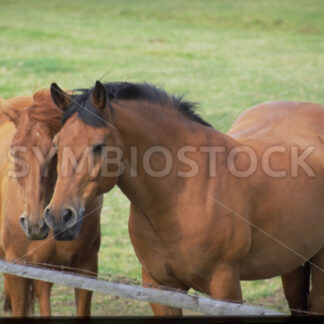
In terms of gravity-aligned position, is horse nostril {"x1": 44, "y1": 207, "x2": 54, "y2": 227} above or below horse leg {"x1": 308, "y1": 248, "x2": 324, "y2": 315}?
above

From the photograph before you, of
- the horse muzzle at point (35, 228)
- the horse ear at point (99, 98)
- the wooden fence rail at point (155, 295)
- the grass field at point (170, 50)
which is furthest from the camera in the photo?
the grass field at point (170, 50)

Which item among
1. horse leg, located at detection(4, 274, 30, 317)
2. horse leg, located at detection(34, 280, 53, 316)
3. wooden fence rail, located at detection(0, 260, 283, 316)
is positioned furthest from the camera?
horse leg, located at detection(34, 280, 53, 316)

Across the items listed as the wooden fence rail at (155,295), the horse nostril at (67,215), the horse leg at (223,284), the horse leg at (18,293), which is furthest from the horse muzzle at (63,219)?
the horse leg at (18,293)

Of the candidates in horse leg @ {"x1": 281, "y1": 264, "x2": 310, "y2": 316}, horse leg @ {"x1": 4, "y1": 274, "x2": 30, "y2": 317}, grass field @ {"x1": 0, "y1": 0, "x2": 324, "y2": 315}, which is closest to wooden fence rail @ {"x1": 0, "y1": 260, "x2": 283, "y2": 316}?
horse leg @ {"x1": 4, "y1": 274, "x2": 30, "y2": 317}

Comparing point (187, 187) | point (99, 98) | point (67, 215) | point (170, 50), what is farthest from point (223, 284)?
point (170, 50)

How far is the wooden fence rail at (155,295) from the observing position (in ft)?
9.45

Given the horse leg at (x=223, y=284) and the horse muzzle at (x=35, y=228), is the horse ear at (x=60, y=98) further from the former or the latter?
the horse leg at (x=223, y=284)

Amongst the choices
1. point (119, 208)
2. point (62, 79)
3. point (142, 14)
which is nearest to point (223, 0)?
point (142, 14)

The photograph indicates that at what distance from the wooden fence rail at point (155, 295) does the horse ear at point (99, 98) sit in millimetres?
845

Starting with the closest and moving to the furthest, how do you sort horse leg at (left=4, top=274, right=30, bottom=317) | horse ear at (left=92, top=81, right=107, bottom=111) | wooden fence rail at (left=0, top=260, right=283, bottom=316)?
wooden fence rail at (left=0, top=260, right=283, bottom=316) → horse ear at (left=92, top=81, right=107, bottom=111) → horse leg at (left=4, top=274, right=30, bottom=317)

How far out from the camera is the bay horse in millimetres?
3498

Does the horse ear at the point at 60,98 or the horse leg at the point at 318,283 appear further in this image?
the horse leg at the point at 318,283

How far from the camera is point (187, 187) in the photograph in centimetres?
383

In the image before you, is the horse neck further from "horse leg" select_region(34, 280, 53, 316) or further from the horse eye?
"horse leg" select_region(34, 280, 53, 316)
